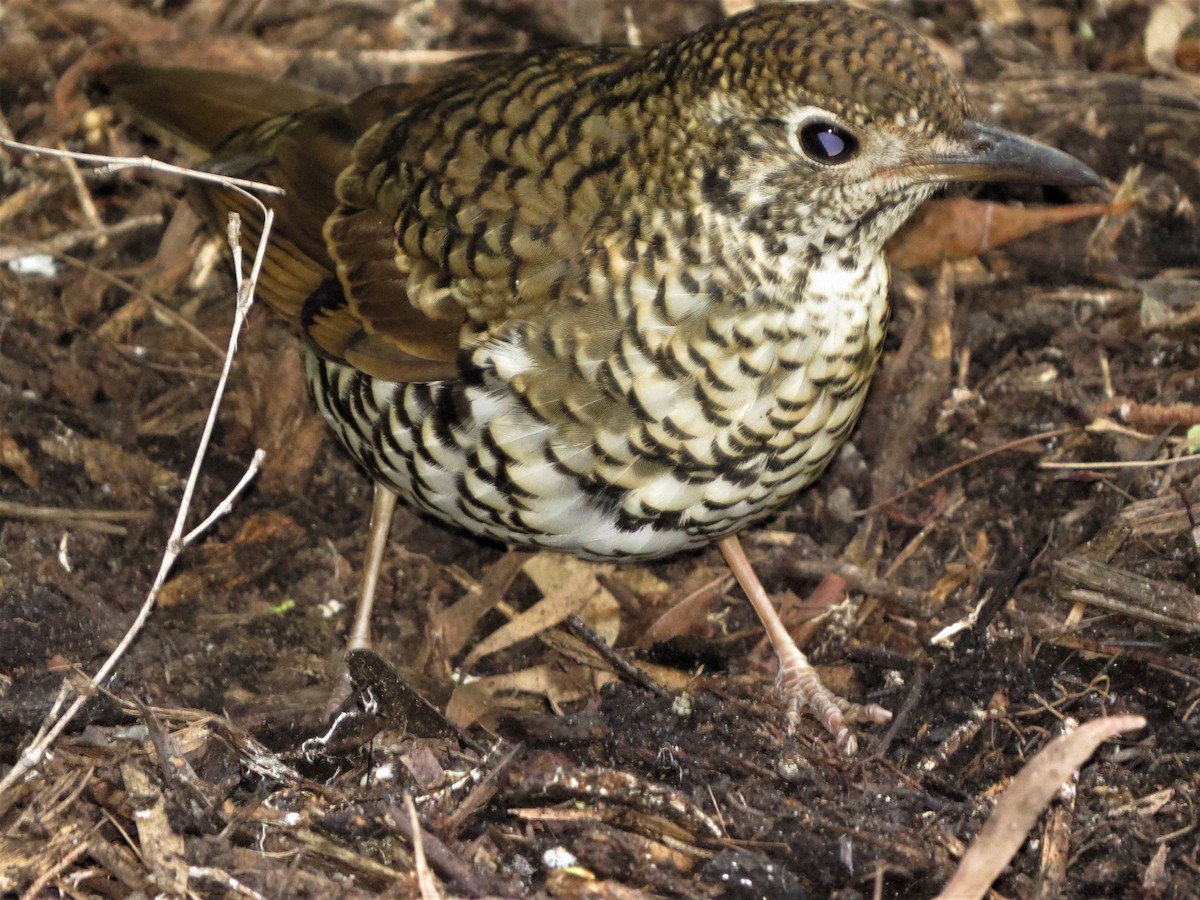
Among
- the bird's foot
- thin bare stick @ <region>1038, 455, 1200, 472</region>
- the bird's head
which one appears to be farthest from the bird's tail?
thin bare stick @ <region>1038, 455, 1200, 472</region>

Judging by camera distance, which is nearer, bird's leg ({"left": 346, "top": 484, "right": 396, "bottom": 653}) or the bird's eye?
the bird's eye

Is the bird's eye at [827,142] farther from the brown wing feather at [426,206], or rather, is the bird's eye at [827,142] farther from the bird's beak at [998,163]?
the brown wing feather at [426,206]

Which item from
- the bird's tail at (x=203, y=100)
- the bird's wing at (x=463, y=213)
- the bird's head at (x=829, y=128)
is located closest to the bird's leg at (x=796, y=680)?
the bird's wing at (x=463, y=213)

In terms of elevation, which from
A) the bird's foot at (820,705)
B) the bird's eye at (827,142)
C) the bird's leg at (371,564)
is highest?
the bird's eye at (827,142)

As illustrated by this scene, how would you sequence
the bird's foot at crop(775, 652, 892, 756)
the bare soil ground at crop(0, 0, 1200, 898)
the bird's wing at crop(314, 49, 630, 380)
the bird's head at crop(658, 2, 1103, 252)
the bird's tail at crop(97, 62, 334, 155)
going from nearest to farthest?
the bird's head at crop(658, 2, 1103, 252)
the bare soil ground at crop(0, 0, 1200, 898)
the bird's wing at crop(314, 49, 630, 380)
the bird's foot at crop(775, 652, 892, 756)
the bird's tail at crop(97, 62, 334, 155)

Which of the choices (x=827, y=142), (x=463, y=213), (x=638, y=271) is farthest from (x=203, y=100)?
(x=827, y=142)

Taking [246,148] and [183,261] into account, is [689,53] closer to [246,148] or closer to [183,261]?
[246,148]

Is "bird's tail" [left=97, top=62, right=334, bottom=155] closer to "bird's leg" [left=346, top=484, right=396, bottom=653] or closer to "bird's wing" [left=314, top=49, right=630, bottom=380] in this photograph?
"bird's wing" [left=314, top=49, right=630, bottom=380]
